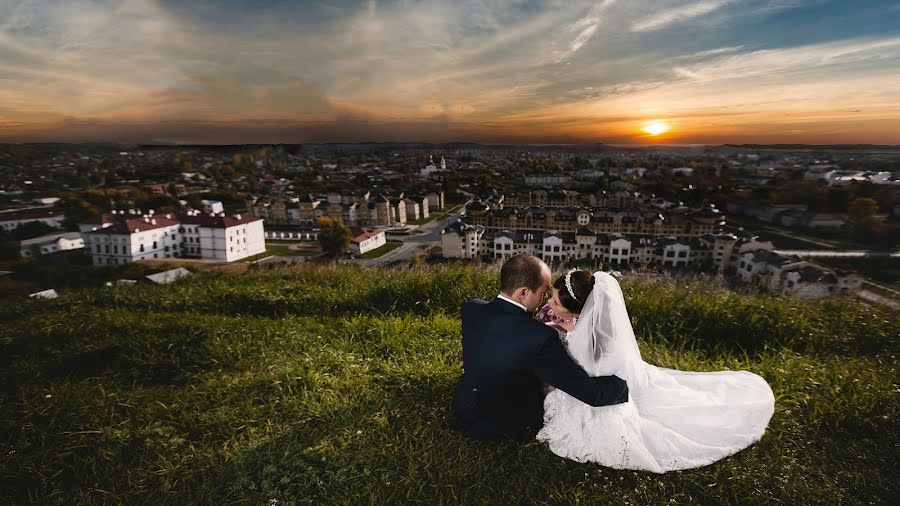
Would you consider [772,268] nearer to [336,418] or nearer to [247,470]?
[336,418]

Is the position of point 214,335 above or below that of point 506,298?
below

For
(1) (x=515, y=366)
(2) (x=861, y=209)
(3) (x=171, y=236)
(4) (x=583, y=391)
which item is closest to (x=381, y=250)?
(3) (x=171, y=236)

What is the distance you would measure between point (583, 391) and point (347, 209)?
36418 millimetres

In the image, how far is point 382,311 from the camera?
6.40 meters

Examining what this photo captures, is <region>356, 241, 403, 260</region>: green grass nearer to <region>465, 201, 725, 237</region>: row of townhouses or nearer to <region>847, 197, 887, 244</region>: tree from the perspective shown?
<region>465, 201, 725, 237</region>: row of townhouses

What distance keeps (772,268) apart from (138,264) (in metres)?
30.1

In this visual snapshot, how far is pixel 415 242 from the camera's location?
95.1 feet

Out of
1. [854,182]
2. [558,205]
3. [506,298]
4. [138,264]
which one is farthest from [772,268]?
[138,264]

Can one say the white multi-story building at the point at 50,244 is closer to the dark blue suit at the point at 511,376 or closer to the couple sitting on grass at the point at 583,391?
the dark blue suit at the point at 511,376

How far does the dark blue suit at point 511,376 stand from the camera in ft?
8.04

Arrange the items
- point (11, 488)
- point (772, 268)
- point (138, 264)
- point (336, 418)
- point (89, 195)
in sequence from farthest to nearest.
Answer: point (89, 195), point (138, 264), point (772, 268), point (336, 418), point (11, 488)

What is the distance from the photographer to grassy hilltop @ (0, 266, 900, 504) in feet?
8.65

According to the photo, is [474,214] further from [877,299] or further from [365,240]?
[877,299]

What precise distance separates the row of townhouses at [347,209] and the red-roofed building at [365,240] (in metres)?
5.78
